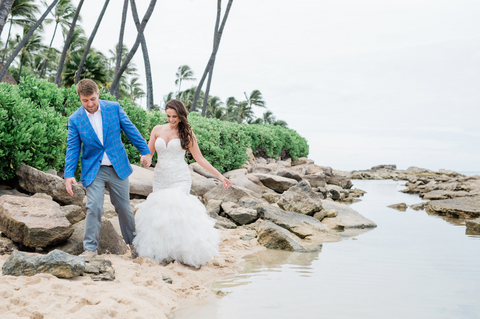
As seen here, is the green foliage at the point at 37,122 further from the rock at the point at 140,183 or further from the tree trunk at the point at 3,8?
the tree trunk at the point at 3,8

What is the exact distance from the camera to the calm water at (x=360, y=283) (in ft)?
12.9

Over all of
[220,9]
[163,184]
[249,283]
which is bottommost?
[249,283]

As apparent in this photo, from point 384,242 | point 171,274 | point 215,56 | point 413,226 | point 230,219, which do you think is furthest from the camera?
point 215,56

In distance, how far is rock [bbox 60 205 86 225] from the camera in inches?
217

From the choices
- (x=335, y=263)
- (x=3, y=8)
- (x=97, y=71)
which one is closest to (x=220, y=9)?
(x=3, y=8)

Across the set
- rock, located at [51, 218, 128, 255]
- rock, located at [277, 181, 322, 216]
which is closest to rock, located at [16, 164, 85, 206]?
rock, located at [51, 218, 128, 255]

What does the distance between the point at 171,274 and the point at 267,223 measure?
3050 millimetres

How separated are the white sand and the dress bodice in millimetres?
1097

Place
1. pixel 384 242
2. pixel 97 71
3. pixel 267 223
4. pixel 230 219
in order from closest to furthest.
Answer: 1. pixel 267 223
2. pixel 384 242
3. pixel 230 219
4. pixel 97 71

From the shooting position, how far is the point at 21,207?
4.93m

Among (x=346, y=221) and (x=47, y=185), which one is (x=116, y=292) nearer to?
(x=47, y=185)

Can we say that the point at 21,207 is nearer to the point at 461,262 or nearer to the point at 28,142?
the point at 28,142

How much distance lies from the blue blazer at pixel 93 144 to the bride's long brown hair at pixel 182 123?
2.07ft

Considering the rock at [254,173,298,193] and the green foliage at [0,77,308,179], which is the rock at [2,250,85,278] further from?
the rock at [254,173,298,193]
